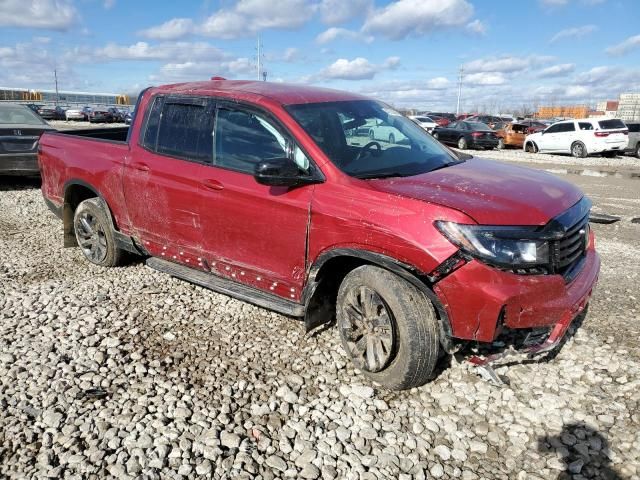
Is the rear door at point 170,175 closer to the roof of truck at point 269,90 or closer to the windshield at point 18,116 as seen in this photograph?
the roof of truck at point 269,90

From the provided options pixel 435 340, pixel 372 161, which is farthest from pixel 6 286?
pixel 435 340

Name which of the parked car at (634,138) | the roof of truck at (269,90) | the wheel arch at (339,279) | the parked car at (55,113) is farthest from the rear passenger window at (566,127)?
the parked car at (55,113)

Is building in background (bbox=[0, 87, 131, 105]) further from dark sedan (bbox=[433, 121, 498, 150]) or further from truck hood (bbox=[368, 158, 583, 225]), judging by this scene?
truck hood (bbox=[368, 158, 583, 225])

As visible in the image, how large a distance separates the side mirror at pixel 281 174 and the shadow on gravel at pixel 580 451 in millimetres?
2099

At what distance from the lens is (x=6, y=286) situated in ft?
16.7

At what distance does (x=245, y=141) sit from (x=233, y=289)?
3.75 ft

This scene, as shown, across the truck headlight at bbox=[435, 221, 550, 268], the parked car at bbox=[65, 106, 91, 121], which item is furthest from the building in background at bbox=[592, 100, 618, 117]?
the truck headlight at bbox=[435, 221, 550, 268]

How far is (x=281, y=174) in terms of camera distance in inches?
133

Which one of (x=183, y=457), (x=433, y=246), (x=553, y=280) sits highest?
(x=433, y=246)

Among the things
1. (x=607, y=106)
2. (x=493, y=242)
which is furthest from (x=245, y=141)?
(x=607, y=106)

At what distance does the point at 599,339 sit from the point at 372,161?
2.25 m

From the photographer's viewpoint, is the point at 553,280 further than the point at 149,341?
No

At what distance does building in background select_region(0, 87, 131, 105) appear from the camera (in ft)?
231

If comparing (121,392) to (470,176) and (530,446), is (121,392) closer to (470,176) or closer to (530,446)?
(530,446)
